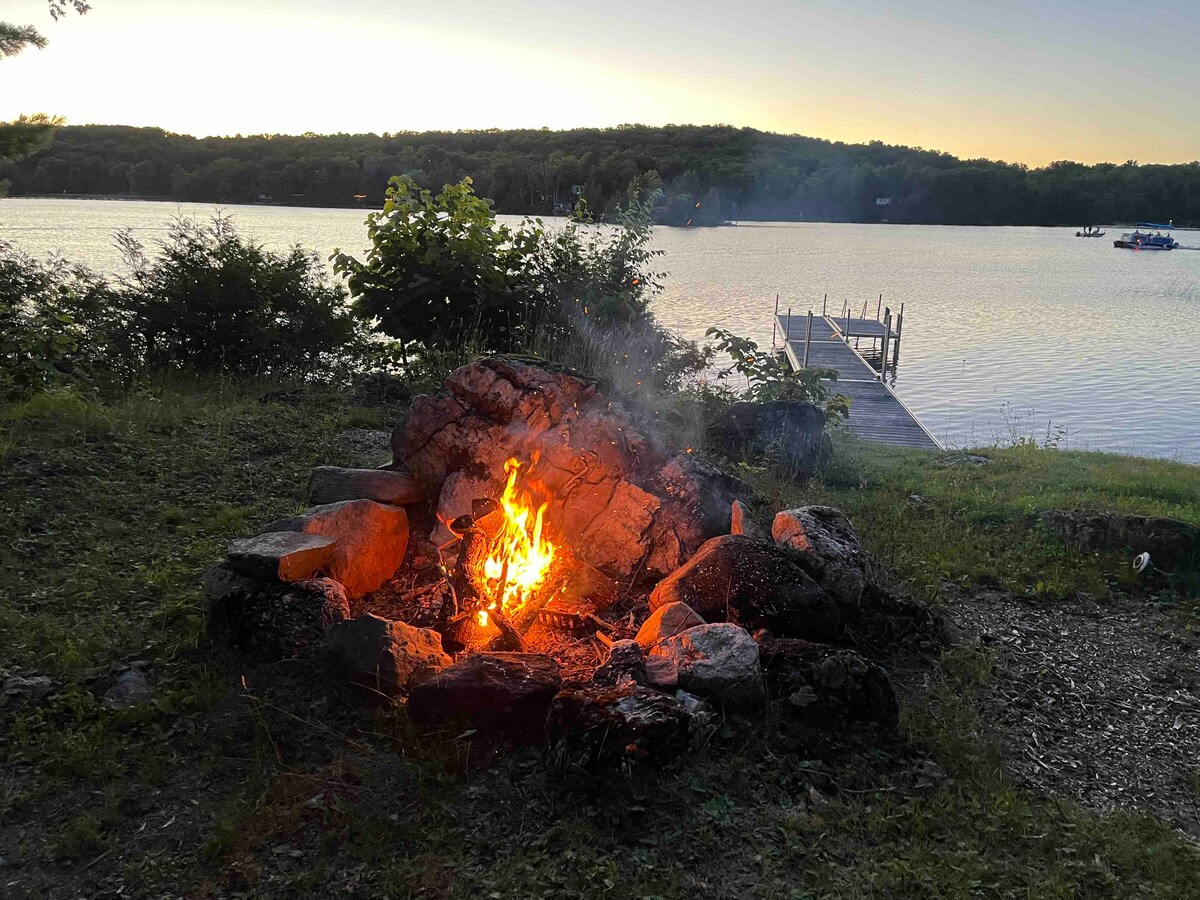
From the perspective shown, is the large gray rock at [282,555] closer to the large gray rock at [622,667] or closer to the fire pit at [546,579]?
the fire pit at [546,579]

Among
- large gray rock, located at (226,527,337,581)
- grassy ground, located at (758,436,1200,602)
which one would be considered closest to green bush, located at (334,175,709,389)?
grassy ground, located at (758,436,1200,602)

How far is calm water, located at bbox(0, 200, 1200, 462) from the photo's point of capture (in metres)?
20.5

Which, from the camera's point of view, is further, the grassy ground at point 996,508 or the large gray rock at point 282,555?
the grassy ground at point 996,508

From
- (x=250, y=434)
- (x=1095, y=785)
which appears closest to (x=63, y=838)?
(x=1095, y=785)

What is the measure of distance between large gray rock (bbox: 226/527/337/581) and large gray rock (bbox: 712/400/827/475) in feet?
17.4

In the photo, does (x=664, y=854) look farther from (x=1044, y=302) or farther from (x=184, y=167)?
(x=1044, y=302)

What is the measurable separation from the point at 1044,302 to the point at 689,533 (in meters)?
48.3

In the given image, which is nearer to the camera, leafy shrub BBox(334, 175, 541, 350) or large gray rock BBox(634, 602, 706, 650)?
large gray rock BBox(634, 602, 706, 650)

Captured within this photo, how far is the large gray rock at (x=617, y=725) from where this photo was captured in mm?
3213

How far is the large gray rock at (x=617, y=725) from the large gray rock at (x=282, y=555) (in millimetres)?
1688

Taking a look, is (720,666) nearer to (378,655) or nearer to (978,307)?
(378,655)

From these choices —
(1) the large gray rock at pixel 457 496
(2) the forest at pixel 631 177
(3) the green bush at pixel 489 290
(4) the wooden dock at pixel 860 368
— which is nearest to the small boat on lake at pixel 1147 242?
(2) the forest at pixel 631 177

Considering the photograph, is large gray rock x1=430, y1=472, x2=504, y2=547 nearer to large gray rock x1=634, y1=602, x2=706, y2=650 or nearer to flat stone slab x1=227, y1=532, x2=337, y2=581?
flat stone slab x1=227, y1=532, x2=337, y2=581

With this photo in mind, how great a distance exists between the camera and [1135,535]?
6352 millimetres
